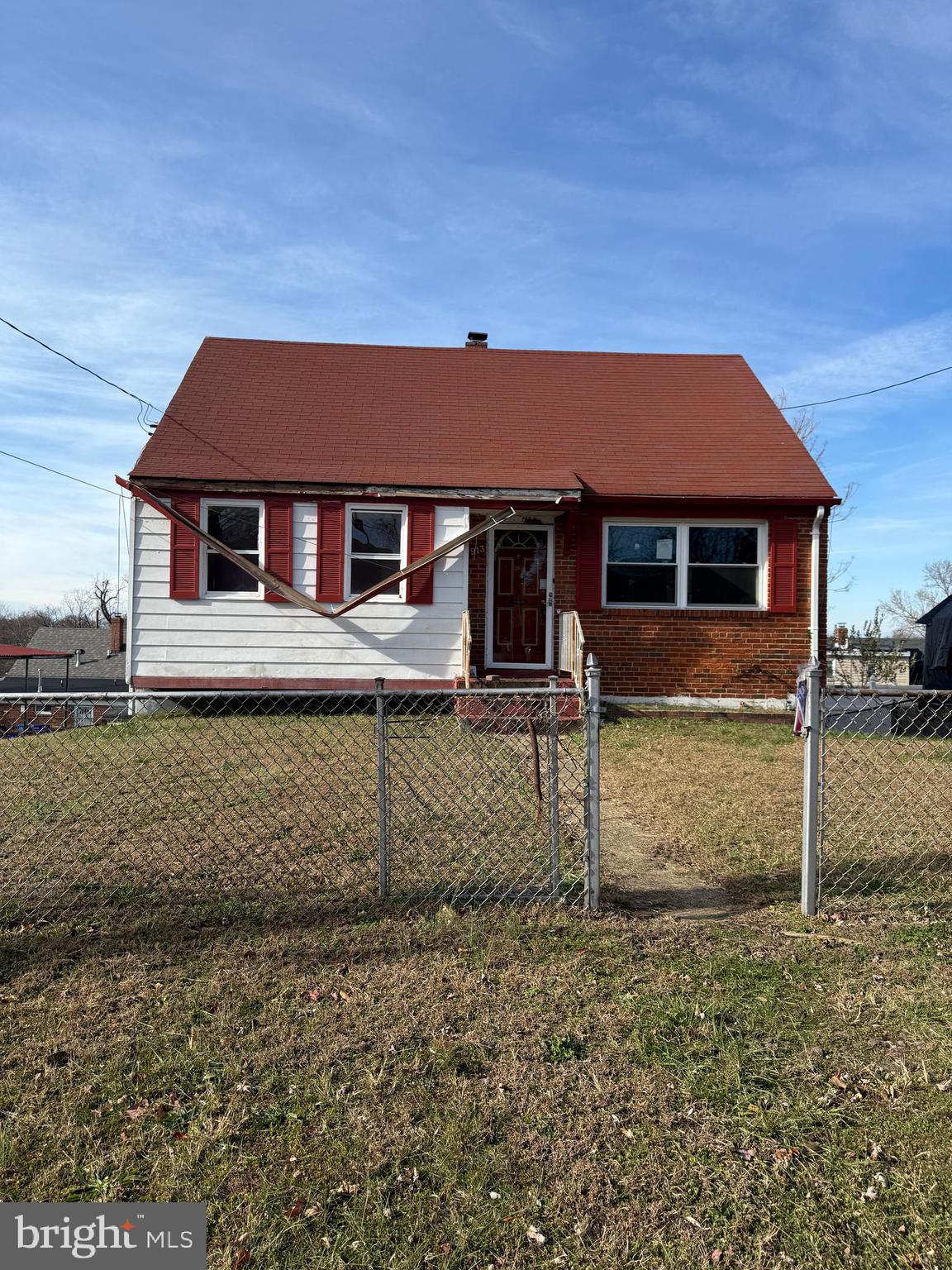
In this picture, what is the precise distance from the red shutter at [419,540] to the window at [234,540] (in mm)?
2076

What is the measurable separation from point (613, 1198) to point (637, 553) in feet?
35.8

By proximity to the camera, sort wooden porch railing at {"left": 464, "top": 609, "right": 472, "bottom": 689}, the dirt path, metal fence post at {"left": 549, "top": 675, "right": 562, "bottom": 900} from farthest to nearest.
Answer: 1. wooden porch railing at {"left": 464, "top": 609, "right": 472, "bottom": 689}
2. the dirt path
3. metal fence post at {"left": 549, "top": 675, "right": 562, "bottom": 900}

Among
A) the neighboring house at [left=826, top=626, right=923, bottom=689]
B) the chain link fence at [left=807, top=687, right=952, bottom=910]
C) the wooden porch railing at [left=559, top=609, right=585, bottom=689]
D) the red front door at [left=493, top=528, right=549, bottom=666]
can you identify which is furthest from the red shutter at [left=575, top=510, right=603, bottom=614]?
the neighboring house at [left=826, top=626, right=923, bottom=689]

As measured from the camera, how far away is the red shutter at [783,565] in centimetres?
1246

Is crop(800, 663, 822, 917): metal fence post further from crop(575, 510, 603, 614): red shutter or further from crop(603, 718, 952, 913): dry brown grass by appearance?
crop(575, 510, 603, 614): red shutter

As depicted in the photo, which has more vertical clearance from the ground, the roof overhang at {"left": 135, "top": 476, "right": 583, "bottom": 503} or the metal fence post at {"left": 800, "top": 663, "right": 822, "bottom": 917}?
the roof overhang at {"left": 135, "top": 476, "right": 583, "bottom": 503}

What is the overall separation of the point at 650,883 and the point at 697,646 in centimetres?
802

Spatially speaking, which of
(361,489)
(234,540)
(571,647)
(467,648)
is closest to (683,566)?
(571,647)

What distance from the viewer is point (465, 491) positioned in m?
11.7

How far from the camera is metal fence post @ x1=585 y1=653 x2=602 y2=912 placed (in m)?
4.18

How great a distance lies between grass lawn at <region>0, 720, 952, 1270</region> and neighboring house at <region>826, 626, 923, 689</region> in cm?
1498

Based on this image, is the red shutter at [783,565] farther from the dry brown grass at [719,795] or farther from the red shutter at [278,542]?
the red shutter at [278,542]

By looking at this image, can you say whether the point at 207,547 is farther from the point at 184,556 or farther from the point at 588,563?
the point at 588,563

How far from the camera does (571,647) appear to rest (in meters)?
11.6
